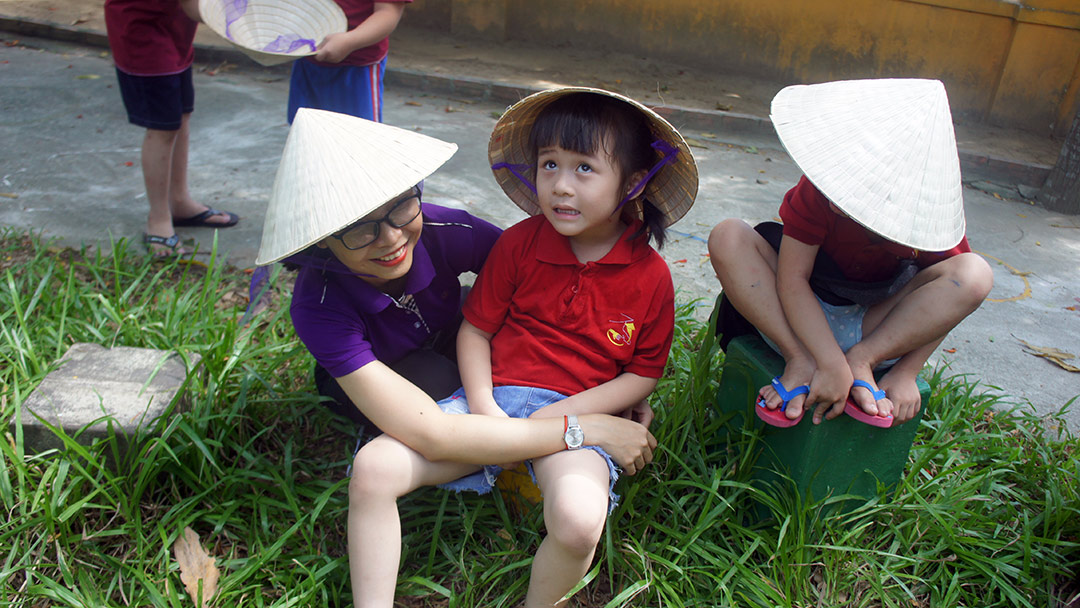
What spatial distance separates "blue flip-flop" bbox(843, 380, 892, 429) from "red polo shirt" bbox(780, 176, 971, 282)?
32cm

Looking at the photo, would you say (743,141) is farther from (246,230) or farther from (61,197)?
(61,197)

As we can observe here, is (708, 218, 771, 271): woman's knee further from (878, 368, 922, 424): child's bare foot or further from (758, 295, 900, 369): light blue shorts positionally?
(878, 368, 922, 424): child's bare foot

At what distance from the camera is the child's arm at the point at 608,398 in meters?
1.85

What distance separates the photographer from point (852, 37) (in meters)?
6.22

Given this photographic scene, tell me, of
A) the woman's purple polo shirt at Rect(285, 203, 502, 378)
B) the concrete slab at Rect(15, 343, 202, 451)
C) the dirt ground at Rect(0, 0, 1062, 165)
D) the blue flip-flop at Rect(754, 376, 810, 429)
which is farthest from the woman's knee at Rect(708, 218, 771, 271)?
the dirt ground at Rect(0, 0, 1062, 165)

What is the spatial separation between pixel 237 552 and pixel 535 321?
3.10 ft

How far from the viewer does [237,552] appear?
1923 mm

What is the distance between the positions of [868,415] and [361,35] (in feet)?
7.07

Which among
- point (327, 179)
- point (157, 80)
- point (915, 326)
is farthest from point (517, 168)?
point (157, 80)

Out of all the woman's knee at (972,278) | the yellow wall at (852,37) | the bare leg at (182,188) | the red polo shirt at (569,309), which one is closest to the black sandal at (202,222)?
the bare leg at (182,188)

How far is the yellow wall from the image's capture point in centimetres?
578

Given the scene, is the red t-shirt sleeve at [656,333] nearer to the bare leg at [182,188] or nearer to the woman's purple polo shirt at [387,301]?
the woman's purple polo shirt at [387,301]

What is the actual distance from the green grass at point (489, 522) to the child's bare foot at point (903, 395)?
0.25m

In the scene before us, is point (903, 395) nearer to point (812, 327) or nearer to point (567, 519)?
point (812, 327)
